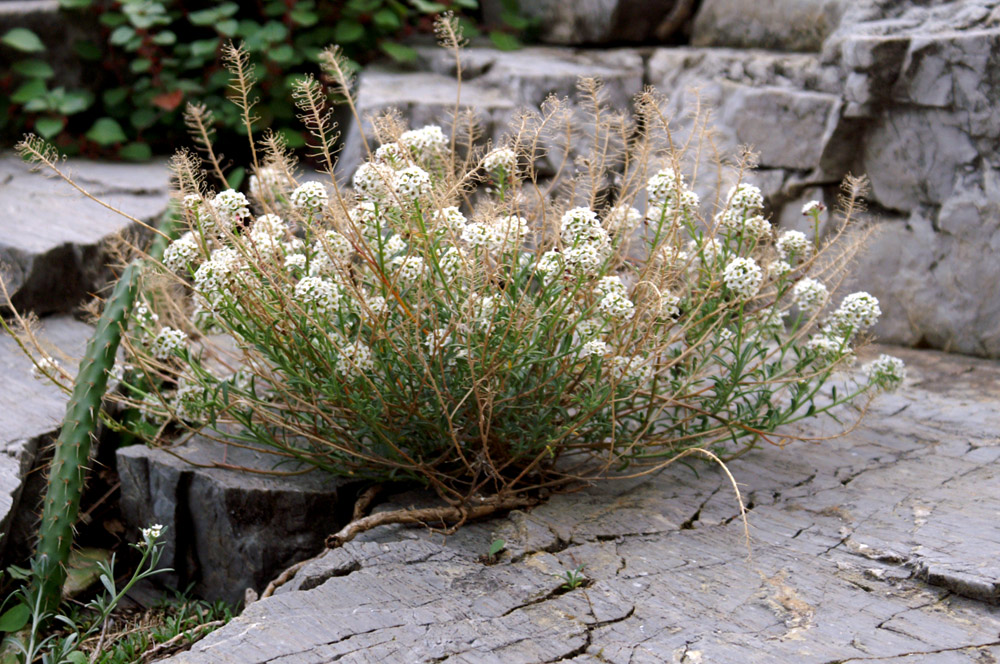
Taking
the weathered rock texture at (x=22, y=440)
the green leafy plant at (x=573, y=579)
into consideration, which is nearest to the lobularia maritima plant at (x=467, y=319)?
the green leafy plant at (x=573, y=579)

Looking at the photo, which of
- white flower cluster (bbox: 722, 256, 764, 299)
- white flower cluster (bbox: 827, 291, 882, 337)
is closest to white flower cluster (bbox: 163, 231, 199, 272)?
white flower cluster (bbox: 722, 256, 764, 299)

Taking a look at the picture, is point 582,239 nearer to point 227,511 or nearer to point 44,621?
point 227,511

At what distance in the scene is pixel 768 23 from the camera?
4363mm

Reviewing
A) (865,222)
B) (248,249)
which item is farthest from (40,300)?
(865,222)

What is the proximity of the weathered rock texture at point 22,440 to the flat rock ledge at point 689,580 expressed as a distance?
0.96 metres

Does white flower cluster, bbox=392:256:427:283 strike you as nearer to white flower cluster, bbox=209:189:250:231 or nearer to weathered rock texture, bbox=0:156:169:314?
white flower cluster, bbox=209:189:250:231

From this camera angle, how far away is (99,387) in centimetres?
238

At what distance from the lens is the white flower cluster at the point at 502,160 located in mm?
2348

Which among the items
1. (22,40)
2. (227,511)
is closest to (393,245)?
(227,511)

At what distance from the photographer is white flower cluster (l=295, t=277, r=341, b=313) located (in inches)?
88.7

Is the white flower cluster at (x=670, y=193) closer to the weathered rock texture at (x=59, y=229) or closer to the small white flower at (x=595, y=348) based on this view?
the small white flower at (x=595, y=348)

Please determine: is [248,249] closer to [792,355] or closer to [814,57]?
[792,355]

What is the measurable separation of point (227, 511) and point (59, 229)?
178 centimetres

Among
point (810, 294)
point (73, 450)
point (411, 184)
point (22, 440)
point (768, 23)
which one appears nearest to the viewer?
point (411, 184)
